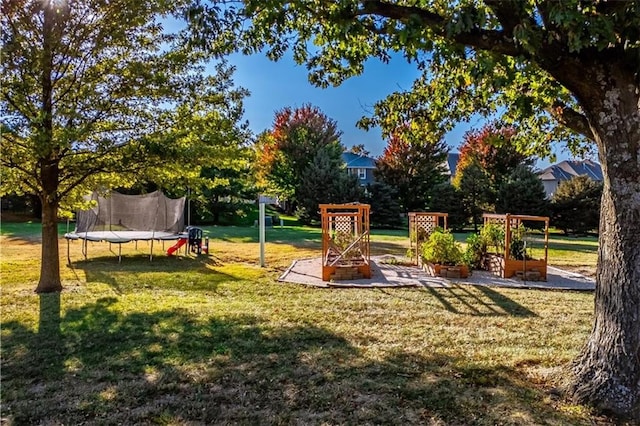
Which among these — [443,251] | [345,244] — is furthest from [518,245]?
[345,244]

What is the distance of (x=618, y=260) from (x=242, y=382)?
2634 millimetres

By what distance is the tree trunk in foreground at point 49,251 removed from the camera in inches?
247

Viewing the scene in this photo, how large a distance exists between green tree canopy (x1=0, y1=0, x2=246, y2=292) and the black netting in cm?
515

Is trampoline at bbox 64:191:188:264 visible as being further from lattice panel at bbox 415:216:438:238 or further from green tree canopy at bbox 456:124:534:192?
green tree canopy at bbox 456:124:534:192

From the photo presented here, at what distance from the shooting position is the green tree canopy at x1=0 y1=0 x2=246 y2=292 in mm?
5273

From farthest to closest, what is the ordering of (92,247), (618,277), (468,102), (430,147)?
(430,147) < (92,247) < (468,102) < (618,277)

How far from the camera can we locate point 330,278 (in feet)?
25.0

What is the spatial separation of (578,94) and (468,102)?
6.12 ft

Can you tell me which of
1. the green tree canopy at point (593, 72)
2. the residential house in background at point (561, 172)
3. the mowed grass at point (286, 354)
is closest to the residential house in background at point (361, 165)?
the residential house in background at point (561, 172)

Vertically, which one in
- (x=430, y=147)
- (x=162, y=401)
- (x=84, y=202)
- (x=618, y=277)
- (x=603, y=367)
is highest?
(x=430, y=147)

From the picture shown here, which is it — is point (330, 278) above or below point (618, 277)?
below

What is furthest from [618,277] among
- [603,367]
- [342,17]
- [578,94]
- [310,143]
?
[310,143]

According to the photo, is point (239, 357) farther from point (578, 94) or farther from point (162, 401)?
point (578, 94)

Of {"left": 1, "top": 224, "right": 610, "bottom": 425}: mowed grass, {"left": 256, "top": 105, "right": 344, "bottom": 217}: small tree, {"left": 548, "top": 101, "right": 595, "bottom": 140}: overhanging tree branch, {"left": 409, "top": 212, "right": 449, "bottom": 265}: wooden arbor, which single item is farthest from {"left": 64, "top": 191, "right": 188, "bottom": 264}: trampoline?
{"left": 256, "top": 105, "right": 344, "bottom": 217}: small tree
